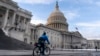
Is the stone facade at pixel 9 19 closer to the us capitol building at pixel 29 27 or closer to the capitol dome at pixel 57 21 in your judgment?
the us capitol building at pixel 29 27

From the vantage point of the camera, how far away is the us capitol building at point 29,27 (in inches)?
1940

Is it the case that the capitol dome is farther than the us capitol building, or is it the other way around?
the capitol dome

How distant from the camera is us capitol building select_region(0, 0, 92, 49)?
162 feet

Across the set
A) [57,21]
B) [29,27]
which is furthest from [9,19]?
[57,21]

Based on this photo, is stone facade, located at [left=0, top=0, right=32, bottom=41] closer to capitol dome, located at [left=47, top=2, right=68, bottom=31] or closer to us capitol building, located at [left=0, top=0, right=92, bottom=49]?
us capitol building, located at [left=0, top=0, right=92, bottom=49]

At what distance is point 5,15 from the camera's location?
51031 millimetres

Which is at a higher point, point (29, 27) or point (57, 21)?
point (57, 21)

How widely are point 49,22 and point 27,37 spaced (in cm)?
5208

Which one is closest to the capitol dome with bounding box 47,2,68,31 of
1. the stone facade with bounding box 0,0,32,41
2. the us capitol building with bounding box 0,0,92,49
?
the us capitol building with bounding box 0,0,92,49

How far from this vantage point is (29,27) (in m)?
76.9

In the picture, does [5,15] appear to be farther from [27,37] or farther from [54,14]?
[54,14]

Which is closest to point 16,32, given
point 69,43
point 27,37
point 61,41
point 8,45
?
point 27,37

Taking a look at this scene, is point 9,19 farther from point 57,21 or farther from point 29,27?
point 57,21

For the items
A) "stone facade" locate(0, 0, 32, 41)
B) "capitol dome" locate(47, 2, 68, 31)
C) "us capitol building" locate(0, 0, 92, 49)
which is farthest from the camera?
"capitol dome" locate(47, 2, 68, 31)
